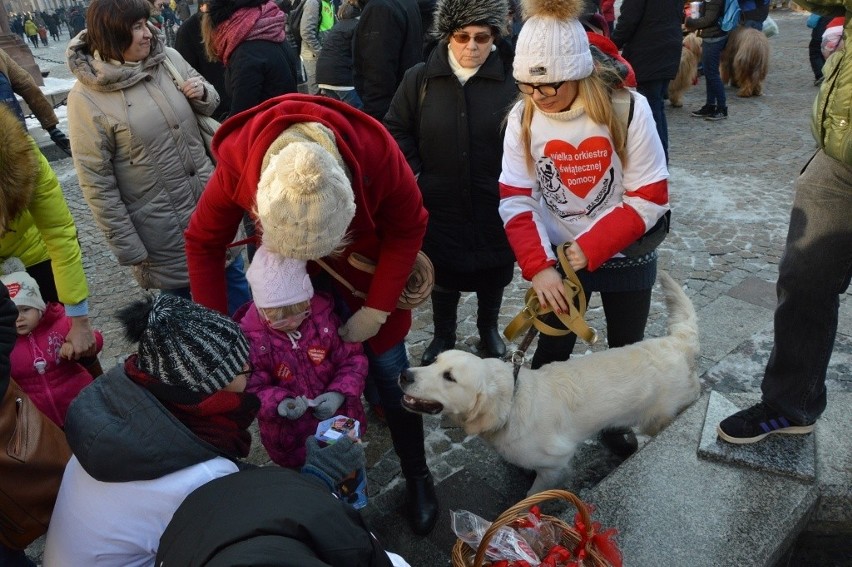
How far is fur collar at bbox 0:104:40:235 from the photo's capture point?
2520mm

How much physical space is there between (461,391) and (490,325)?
1.57 meters

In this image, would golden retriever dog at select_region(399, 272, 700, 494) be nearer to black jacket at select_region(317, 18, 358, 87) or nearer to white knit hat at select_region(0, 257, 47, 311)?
white knit hat at select_region(0, 257, 47, 311)

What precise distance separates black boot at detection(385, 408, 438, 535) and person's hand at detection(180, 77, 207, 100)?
2.11m

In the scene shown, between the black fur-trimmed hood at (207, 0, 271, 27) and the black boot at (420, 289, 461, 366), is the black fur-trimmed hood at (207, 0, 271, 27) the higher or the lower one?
the higher one

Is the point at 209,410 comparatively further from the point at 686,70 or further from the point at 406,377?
the point at 686,70

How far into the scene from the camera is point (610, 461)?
3.33 m

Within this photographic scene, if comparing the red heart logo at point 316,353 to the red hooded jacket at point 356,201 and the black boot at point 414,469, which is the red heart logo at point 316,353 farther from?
the black boot at point 414,469

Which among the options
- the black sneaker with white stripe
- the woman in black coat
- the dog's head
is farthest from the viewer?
the woman in black coat

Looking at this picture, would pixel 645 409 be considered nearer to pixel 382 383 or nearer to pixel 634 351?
pixel 634 351

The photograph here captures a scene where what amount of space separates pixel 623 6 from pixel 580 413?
5.68 m

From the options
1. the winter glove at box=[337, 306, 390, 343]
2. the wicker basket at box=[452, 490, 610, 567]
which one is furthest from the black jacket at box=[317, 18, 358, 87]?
the wicker basket at box=[452, 490, 610, 567]

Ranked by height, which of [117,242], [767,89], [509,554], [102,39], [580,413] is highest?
[102,39]

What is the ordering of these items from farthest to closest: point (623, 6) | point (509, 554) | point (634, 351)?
point (623, 6) < point (634, 351) < point (509, 554)

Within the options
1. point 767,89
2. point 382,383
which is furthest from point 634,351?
point 767,89
